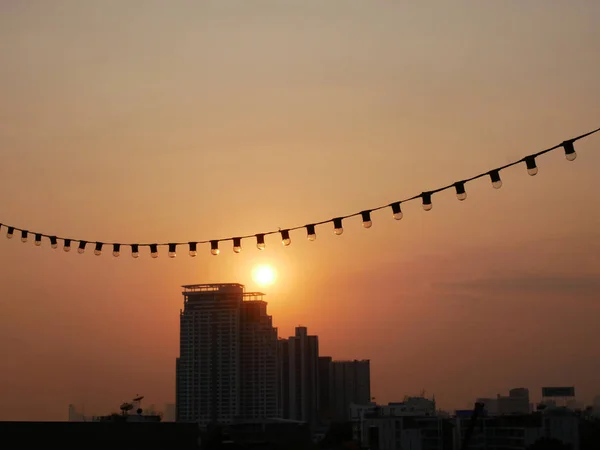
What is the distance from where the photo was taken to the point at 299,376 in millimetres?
127125

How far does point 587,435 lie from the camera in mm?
69000

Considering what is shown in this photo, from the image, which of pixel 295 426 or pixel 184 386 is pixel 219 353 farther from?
pixel 295 426

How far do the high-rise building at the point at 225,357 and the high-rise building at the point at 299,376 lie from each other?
2715 mm

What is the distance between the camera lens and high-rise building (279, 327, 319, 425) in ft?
397

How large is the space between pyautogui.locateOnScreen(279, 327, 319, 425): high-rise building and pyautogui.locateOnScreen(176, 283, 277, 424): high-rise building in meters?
2.71

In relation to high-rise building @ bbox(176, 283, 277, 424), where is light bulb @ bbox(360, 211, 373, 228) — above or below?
below

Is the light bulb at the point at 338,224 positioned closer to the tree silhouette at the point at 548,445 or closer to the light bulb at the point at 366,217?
the light bulb at the point at 366,217

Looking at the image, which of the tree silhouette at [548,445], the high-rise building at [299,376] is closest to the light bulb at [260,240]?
the tree silhouette at [548,445]

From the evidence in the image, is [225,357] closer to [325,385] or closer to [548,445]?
[325,385]

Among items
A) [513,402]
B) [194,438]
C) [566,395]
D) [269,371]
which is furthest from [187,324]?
[194,438]

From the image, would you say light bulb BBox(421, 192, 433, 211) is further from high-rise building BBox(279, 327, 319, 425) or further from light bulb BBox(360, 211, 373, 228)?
high-rise building BBox(279, 327, 319, 425)

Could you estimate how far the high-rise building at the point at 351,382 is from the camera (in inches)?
4943

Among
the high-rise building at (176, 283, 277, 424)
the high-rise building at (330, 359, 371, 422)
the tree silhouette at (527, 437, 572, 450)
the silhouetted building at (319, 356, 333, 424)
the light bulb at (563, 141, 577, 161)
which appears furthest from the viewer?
the high-rise building at (176, 283, 277, 424)

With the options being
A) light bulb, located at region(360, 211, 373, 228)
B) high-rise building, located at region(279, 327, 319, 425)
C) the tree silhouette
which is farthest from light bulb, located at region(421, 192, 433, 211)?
high-rise building, located at region(279, 327, 319, 425)
